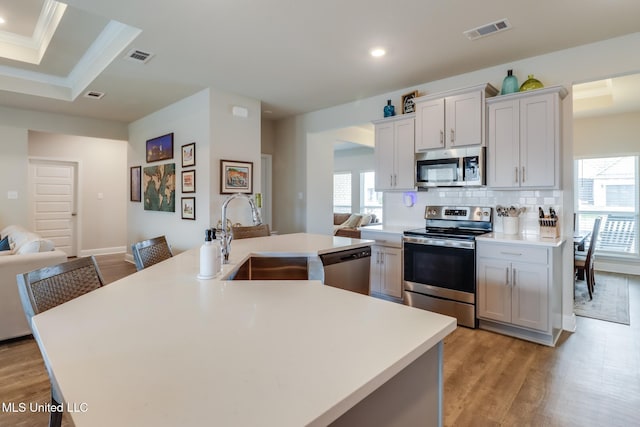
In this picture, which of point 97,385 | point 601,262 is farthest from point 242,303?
point 601,262

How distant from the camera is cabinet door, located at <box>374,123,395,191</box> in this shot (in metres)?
4.27

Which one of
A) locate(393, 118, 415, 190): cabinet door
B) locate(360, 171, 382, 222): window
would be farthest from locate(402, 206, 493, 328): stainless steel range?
locate(360, 171, 382, 222): window

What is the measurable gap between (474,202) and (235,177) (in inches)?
122

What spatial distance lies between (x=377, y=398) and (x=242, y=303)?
0.59 meters

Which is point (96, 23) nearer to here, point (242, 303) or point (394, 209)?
point (242, 303)

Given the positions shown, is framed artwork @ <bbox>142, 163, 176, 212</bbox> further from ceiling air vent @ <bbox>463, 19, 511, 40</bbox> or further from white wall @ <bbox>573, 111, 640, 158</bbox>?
white wall @ <bbox>573, 111, 640, 158</bbox>

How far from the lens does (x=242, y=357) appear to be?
2.75 ft

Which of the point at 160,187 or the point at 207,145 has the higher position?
the point at 207,145

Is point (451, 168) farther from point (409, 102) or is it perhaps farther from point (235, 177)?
point (235, 177)

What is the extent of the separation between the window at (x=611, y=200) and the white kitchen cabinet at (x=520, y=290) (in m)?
3.73

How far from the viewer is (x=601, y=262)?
19.4ft

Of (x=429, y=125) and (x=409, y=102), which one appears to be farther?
(x=409, y=102)

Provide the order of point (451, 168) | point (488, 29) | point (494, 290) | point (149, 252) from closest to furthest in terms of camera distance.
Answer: point (149, 252), point (488, 29), point (494, 290), point (451, 168)

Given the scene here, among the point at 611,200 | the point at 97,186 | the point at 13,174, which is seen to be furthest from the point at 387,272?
the point at 97,186
